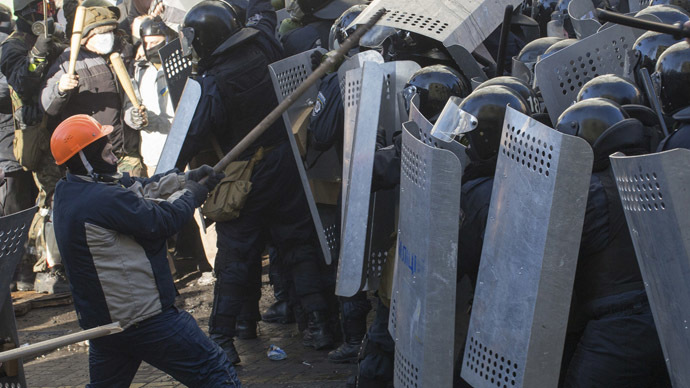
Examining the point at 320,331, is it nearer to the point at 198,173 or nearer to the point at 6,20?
the point at 198,173

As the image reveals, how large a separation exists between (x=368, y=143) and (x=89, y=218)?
147cm

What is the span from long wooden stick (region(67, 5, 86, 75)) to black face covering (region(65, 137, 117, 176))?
4093 millimetres

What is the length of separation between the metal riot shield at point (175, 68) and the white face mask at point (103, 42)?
1.96 meters

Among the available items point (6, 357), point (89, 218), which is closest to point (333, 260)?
point (89, 218)

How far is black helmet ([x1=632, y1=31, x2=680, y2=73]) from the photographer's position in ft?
15.8

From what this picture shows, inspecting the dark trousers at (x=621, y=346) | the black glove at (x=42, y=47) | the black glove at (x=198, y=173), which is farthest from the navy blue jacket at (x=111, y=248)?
the black glove at (x=42, y=47)

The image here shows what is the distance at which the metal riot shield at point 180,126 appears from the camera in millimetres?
6160

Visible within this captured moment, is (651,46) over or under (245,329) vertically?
over

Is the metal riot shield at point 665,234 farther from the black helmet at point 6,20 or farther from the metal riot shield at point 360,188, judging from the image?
the black helmet at point 6,20

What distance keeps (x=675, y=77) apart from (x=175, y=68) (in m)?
4.04

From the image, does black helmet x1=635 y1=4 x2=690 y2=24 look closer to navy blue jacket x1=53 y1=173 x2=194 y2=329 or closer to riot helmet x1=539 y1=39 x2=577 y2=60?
riot helmet x1=539 y1=39 x2=577 y2=60

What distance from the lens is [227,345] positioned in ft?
20.8

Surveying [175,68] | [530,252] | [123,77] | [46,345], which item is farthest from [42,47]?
[530,252]

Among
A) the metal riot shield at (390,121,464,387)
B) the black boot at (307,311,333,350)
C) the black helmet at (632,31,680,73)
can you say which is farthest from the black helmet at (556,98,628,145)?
the black boot at (307,311,333,350)
